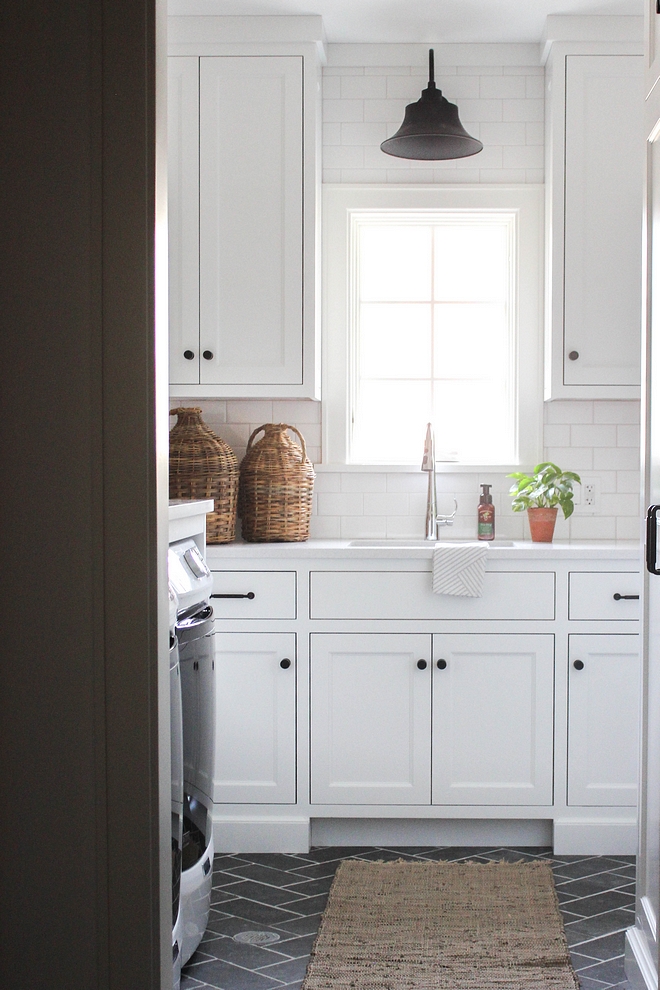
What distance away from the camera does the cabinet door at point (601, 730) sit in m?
2.95

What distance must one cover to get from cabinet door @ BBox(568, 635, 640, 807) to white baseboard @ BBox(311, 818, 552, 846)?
0.20 m

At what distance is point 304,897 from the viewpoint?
8.68 ft

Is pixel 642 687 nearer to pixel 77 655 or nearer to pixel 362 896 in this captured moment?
pixel 362 896

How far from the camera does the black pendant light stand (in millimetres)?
2982

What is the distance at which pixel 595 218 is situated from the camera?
3273 mm

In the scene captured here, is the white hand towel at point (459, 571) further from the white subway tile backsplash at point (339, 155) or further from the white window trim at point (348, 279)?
the white subway tile backsplash at point (339, 155)

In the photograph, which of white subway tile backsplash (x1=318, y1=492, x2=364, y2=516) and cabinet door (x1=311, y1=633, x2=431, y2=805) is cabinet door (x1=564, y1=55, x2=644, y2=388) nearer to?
white subway tile backsplash (x1=318, y1=492, x2=364, y2=516)

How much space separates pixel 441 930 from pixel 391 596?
3.24ft

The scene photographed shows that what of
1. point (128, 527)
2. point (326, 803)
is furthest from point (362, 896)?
point (128, 527)

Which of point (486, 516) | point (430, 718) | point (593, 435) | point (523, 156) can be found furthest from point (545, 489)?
point (523, 156)

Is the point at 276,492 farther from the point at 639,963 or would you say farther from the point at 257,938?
the point at 639,963

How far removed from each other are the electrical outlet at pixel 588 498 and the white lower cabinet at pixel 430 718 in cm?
72

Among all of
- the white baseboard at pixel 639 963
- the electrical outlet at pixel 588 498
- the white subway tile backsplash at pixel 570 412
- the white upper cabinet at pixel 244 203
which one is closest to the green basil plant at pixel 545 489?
the electrical outlet at pixel 588 498

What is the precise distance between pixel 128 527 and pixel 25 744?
34 cm
